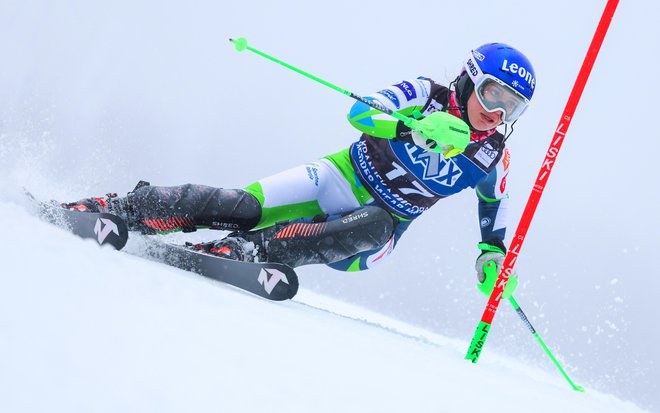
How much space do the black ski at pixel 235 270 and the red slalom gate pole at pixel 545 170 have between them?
0.97 meters

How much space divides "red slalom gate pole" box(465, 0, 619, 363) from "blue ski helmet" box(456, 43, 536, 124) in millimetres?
394

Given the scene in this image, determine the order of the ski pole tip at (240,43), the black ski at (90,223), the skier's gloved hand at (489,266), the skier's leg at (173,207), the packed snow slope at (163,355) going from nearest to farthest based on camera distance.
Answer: the packed snow slope at (163,355) → the ski pole tip at (240,43) → the black ski at (90,223) → the skier's leg at (173,207) → the skier's gloved hand at (489,266)

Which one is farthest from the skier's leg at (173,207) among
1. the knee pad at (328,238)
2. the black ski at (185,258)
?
the knee pad at (328,238)

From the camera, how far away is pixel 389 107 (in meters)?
4.04

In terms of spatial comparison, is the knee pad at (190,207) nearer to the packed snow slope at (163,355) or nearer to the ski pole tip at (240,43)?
the ski pole tip at (240,43)

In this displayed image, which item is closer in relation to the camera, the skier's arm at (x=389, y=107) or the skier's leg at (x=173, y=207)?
the skier's leg at (x=173, y=207)

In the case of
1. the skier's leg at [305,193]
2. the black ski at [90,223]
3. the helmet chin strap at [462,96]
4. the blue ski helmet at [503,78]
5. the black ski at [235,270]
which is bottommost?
the black ski at [235,270]

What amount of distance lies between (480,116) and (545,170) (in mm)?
618

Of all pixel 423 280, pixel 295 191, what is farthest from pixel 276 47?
pixel 295 191

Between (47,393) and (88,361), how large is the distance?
0.14 metres

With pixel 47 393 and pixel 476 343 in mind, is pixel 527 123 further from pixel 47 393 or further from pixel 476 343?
pixel 47 393

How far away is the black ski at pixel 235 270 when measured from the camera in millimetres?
3467

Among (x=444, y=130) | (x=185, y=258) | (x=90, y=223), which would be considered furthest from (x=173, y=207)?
(x=444, y=130)

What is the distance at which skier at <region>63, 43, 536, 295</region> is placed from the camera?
12.4ft
